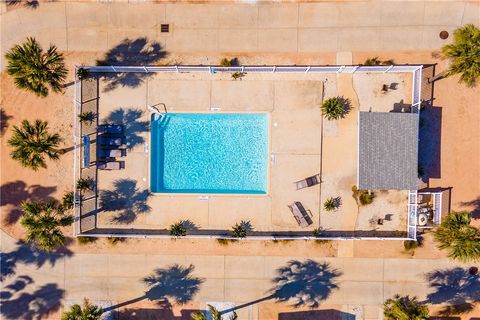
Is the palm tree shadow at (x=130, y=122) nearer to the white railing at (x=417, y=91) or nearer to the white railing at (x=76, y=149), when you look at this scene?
the white railing at (x=76, y=149)

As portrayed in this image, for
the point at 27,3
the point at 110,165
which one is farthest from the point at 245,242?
the point at 27,3

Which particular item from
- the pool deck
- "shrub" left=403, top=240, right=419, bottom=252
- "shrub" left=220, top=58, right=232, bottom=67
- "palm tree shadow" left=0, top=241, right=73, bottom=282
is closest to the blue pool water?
the pool deck

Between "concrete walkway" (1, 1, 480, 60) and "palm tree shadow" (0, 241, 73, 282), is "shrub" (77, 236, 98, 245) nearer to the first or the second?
"palm tree shadow" (0, 241, 73, 282)

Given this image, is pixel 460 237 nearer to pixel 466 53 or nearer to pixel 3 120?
pixel 466 53

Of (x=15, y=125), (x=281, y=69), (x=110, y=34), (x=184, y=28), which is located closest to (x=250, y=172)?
(x=281, y=69)

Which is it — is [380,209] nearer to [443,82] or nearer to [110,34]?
[443,82]

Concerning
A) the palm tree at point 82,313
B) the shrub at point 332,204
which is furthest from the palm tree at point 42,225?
the shrub at point 332,204
